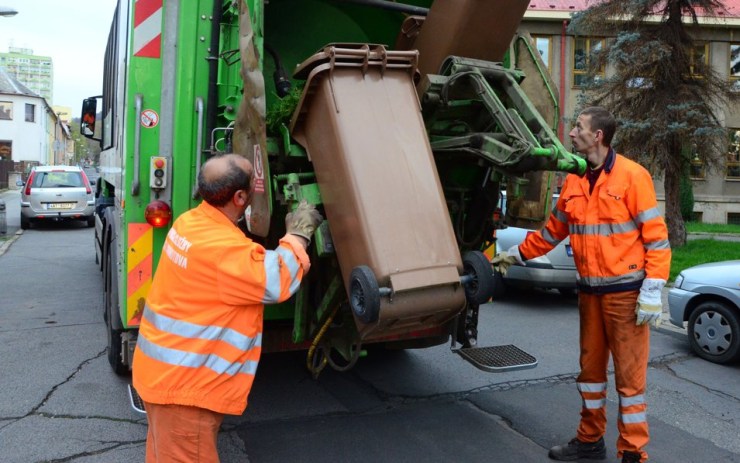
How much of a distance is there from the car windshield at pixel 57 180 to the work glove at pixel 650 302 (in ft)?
51.6

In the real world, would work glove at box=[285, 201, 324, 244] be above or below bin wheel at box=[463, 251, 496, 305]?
above

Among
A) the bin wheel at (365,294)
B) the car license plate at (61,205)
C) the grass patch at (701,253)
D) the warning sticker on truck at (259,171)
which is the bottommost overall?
the grass patch at (701,253)

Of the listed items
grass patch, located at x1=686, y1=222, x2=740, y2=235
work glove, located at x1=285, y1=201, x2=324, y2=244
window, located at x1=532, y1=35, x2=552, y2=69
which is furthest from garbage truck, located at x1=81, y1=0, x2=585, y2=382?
window, located at x1=532, y1=35, x2=552, y2=69

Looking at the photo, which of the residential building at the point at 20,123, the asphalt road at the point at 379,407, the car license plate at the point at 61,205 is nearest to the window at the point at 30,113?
the residential building at the point at 20,123

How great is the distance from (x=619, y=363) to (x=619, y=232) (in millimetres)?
667

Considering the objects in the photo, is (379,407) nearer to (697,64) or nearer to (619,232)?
(619,232)

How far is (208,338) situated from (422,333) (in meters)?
1.89

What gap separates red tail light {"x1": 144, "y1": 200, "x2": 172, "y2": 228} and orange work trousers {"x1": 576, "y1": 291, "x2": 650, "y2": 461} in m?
2.30

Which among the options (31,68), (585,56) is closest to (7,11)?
(585,56)

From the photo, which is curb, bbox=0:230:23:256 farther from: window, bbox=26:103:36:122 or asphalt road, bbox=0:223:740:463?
window, bbox=26:103:36:122

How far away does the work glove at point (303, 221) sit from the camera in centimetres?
252

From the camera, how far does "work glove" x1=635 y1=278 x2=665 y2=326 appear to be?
10.1ft

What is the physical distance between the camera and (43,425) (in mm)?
3773

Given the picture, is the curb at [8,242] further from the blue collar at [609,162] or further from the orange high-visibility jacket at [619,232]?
the blue collar at [609,162]
